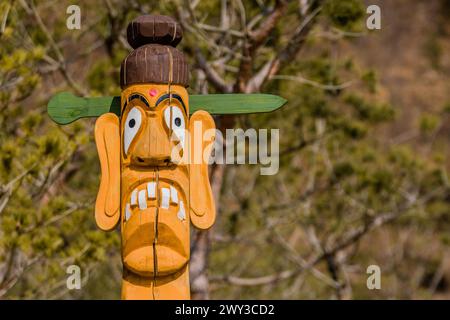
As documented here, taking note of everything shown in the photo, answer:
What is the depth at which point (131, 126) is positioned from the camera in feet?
12.0

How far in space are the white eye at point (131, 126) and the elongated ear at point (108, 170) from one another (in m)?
0.09

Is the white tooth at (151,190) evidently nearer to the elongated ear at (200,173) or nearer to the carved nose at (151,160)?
the carved nose at (151,160)

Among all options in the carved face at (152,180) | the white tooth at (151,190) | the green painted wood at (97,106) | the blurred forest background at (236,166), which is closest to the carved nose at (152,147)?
the carved face at (152,180)

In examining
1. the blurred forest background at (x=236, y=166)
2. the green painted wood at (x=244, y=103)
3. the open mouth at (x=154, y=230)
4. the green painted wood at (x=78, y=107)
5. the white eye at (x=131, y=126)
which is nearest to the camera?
the open mouth at (x=154, y=230)

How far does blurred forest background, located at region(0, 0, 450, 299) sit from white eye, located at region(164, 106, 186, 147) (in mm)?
1114

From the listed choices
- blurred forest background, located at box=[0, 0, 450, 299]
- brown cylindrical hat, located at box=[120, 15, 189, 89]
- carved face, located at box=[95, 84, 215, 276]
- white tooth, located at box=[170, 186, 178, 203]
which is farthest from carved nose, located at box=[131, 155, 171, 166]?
blurred forest background, located at box=[0, 0, 450, 299]

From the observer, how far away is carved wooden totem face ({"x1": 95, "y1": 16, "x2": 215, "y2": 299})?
353 centimetres

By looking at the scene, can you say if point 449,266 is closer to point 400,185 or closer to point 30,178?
point 400,185

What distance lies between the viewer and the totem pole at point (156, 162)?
3.53 m

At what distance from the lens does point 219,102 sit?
12.4 feet

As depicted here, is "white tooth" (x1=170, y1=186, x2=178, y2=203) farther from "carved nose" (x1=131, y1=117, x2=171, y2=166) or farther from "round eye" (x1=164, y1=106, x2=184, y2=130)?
"round eye" (x1=164, y1=106, x2=184, y2=130)

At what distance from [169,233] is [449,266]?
13.4 m

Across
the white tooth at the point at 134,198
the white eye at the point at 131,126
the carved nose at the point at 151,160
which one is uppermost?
the white eye at the point at 131,126

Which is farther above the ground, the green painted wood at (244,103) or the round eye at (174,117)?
the green painted wood at (244,103)
